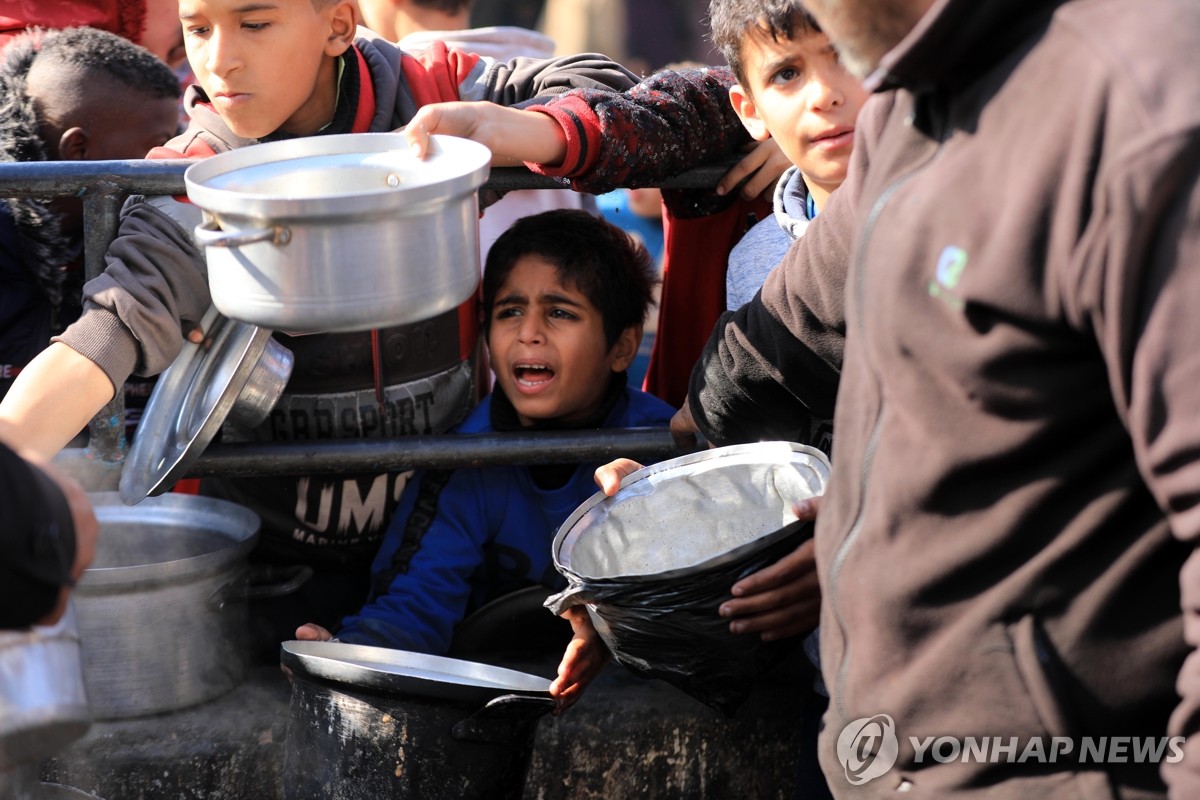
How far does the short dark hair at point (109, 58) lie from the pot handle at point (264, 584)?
1.23m

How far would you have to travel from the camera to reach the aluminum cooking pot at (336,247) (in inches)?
68.4

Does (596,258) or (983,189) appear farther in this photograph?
(596,258)

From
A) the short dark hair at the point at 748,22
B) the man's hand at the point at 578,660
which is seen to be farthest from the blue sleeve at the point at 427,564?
the short dark hair at the point at 748,22

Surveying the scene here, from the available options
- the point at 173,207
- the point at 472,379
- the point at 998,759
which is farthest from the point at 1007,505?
the point at 472,379

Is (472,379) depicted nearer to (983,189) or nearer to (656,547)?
(656,547)

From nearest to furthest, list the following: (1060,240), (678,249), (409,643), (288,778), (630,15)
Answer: (1060,240)
(288,778)
(409,643)
(678,249)
(630,15)

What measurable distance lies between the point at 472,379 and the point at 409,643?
0.73 m

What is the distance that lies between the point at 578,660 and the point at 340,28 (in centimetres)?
138

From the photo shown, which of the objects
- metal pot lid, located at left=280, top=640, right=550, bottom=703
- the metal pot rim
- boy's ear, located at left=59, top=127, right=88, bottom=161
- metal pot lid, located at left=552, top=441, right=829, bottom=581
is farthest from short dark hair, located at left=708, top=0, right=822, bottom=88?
boy's ear, located at left=59, top=127, right=88, bottom=161

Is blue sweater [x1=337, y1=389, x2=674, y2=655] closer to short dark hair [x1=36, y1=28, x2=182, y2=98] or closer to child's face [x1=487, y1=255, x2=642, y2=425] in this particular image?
child's face [x1=487, y1=255, x2=642, y2=425]

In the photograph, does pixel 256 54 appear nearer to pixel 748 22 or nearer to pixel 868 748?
pixel 748 22

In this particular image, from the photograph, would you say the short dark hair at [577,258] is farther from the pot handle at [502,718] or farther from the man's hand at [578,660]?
the pot handle at [502,718]

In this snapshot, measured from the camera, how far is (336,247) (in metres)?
1.76

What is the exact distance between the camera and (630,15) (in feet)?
29.3
